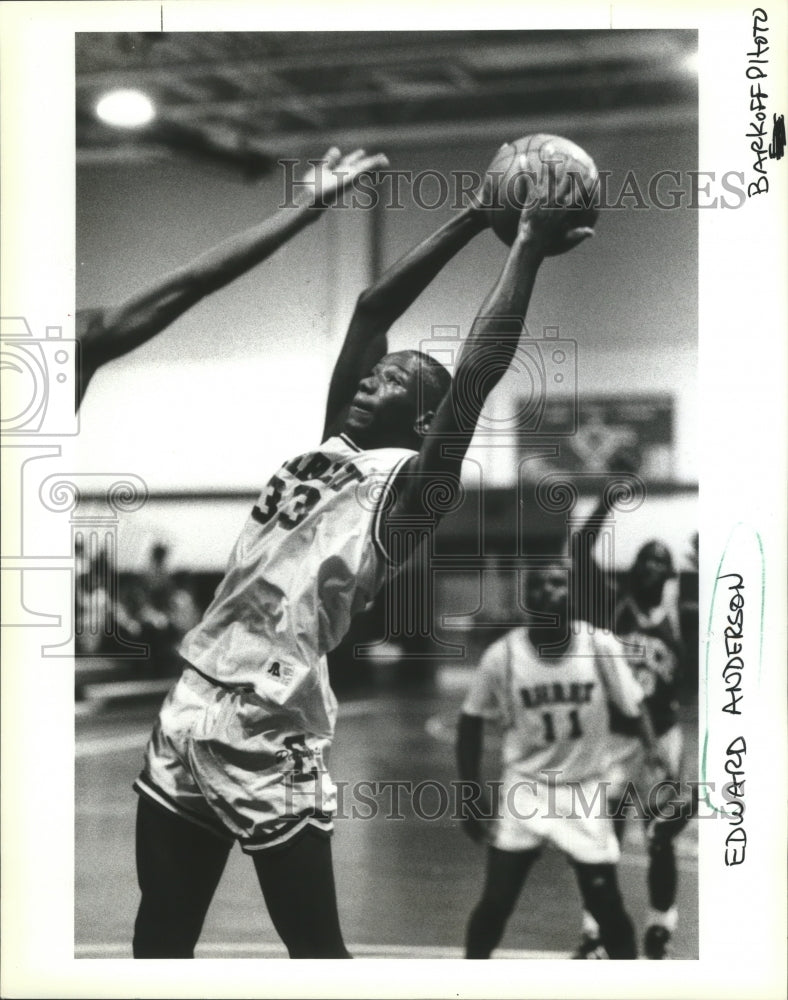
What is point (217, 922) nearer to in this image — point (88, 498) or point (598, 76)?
point (88, 498)

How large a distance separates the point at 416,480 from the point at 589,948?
147 cm

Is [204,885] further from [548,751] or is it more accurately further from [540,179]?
[540,179]

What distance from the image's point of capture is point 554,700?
310cm

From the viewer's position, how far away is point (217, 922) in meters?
3.09

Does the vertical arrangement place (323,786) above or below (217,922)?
above

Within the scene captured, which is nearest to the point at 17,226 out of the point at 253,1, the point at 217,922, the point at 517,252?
the point at 253,1

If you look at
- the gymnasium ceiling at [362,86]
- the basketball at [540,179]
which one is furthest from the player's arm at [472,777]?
the gymnasium ceiling at [362,86]

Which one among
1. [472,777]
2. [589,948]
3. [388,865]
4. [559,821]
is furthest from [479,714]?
[589,948]

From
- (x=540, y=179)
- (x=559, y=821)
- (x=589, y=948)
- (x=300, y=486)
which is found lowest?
(x=589, y=948)

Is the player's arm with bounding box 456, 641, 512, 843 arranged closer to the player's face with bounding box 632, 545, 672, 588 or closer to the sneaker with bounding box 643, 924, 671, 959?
the player's face with bounding box 632, 545, 672, 588

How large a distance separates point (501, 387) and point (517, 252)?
39 centimetres

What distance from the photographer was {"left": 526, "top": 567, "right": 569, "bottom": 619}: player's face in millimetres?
3029

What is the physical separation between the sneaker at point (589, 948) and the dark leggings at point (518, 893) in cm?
3

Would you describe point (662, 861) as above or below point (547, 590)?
below
